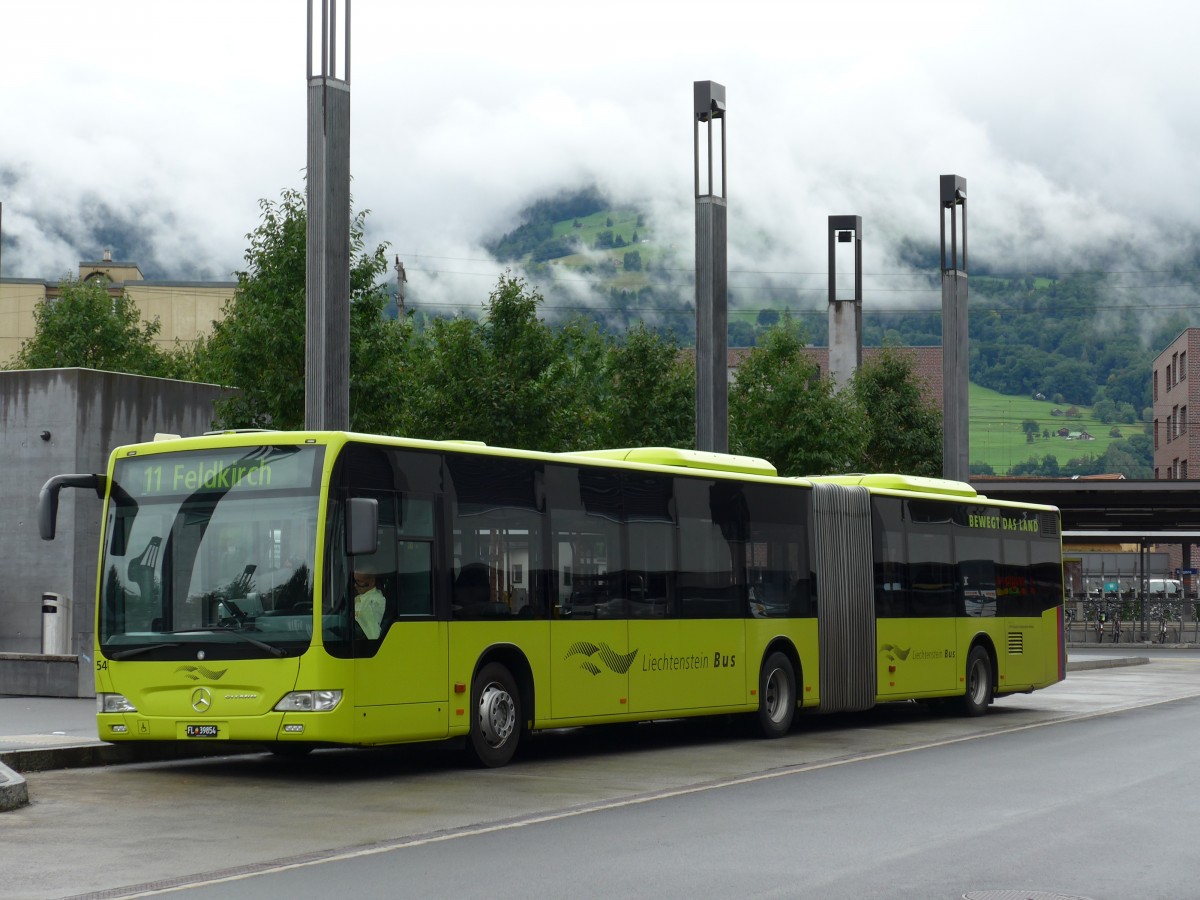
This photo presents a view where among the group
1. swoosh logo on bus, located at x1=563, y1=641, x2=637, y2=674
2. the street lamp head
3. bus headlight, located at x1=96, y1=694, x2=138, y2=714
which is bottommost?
bus headlight, located at x1=96, y1=694, x2=138, y2=714

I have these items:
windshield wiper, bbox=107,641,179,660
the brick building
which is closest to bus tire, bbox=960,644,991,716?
windshield wiper, bbox=107,641,179,660

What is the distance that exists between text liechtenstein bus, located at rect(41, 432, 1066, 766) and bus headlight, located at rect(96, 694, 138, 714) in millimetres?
15

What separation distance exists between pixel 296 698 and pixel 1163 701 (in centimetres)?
1859

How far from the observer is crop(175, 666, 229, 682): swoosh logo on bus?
14.4 metres

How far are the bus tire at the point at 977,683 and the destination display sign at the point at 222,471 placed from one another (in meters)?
12.7

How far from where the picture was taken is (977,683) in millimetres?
24812

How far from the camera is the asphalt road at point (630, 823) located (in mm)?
9562

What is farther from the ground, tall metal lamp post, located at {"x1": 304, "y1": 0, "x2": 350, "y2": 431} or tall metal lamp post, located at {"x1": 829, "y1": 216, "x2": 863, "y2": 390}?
tall metal lamp post, located at {"x1": 829, "y1": 216, "x2": 863, "y2": 390}

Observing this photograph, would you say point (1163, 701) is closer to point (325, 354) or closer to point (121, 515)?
point (325, 354)

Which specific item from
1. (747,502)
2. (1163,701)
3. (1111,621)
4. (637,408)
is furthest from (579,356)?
(747,502)

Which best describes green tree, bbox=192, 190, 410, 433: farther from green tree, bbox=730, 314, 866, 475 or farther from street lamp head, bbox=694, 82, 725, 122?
green tree, bbox=730, 314, 866, 475

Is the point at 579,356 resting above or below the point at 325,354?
above

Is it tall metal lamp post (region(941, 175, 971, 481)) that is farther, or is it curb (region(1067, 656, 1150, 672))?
curb (region(1067, 656, 1150, 672))

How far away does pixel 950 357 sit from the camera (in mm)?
Result: 35688
